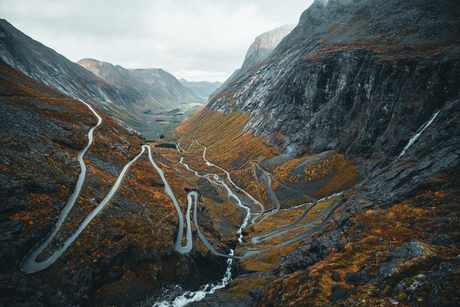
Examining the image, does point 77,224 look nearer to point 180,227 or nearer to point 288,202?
point 180,227

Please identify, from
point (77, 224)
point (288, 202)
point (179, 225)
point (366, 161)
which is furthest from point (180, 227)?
point (366, 161)

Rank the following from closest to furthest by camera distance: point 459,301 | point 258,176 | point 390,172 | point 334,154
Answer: point 459,301 → point 390,172 → point 334,154 → point 258,176

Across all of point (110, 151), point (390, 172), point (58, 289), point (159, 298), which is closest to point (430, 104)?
point (390, 172)

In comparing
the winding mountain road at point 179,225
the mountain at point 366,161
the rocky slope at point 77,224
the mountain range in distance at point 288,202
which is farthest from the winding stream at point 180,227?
the mountain at point 366,161

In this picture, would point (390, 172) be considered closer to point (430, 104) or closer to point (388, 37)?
point (430, 104)

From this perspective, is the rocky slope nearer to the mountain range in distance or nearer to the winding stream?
the mountain range in distance

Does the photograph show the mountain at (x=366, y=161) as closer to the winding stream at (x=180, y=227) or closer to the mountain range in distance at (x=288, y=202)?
the mountain range in distance at (x=288, y=202)
